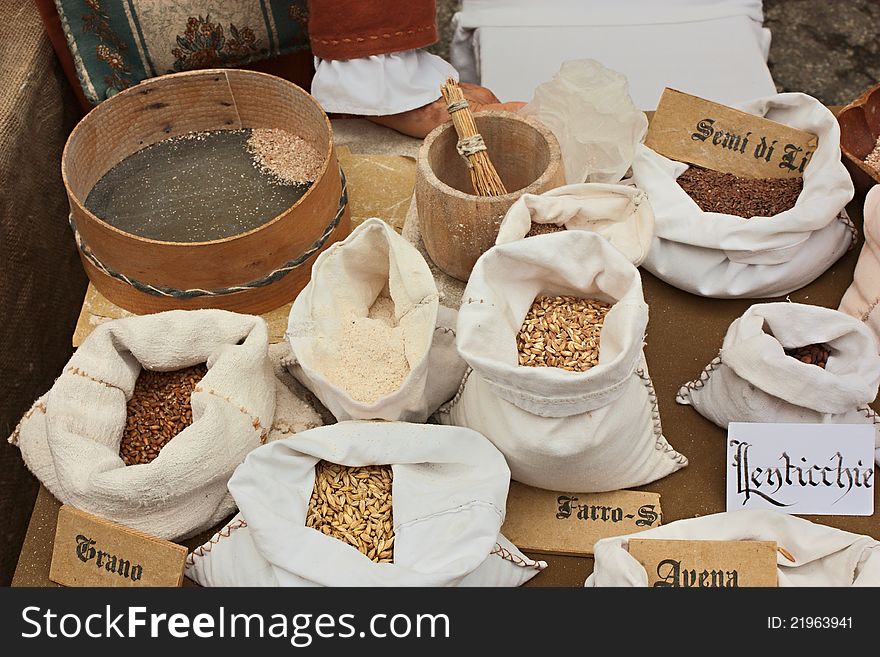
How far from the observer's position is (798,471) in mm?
1063

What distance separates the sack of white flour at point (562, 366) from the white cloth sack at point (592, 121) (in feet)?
1.13

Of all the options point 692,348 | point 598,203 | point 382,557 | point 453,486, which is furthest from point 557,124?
point 382,557

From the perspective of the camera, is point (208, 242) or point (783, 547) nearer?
point (783, 547)

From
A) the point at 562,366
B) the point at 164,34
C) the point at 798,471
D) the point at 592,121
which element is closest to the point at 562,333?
the point at 562,366

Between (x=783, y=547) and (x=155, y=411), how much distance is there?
79 centimetres

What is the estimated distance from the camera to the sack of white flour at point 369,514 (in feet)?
3.03

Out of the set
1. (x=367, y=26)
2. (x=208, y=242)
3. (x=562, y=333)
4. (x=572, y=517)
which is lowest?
(x=572, y=517)

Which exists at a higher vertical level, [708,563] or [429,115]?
[429,115]

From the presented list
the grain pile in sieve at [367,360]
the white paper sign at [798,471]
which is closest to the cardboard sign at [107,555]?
the grain pile in sieve at [367,360]

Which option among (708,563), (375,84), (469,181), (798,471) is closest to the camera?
(708,563)

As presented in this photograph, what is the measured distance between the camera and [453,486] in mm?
997

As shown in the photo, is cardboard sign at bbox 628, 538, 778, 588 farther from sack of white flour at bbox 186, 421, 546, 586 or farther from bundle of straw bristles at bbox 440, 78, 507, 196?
bundle of straw bristles at bbox 440, 78, 507, 196

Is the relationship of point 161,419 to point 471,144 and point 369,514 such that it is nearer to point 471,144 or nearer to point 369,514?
point 369,514

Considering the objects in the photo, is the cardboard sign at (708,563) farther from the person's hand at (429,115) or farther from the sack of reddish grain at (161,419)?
the person's hand at (429,115)
